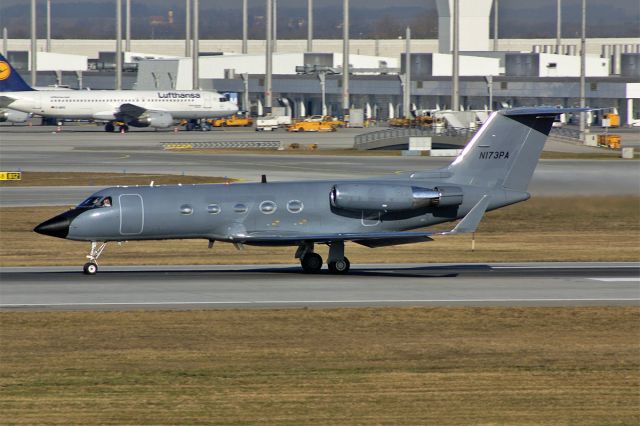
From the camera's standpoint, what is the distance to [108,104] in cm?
13088

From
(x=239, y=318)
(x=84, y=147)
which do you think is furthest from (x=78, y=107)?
(x=239, y=318)

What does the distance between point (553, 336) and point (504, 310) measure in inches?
134

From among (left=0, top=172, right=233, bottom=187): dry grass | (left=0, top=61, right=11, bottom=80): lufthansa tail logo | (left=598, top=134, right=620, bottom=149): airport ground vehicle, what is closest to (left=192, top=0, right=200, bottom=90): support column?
(left=0, top=61, right=11, bottom=80): lufthansa tail logo

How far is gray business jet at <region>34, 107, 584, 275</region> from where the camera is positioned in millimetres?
36438

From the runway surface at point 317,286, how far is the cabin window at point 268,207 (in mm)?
2275

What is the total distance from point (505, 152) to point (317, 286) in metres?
7.77

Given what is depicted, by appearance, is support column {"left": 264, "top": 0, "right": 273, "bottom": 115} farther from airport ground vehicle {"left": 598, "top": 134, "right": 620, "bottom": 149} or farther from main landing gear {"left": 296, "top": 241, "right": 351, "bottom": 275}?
main landing gear {"left": 296, "top": 241, "right": 351, "bottom": 275}

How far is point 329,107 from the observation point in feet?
585

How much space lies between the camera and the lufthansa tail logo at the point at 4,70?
12625 cm

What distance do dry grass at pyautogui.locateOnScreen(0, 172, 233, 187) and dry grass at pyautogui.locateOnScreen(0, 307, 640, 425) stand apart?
144 feet

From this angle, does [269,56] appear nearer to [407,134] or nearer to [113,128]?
[113,128]

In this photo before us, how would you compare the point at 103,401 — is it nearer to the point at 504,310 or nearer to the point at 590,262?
the point at 504,310

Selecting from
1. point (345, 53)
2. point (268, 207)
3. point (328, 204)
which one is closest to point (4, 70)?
point (345, 53)

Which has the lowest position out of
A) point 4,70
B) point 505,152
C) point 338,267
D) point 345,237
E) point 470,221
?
point 338,267
